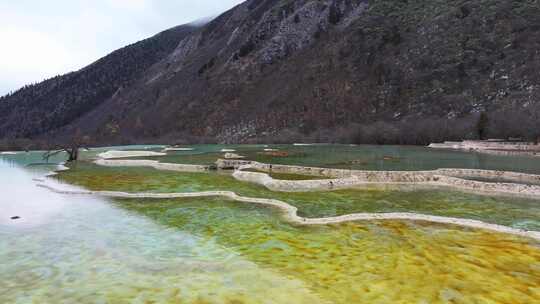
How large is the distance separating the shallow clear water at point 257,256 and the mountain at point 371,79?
6460 centimetres

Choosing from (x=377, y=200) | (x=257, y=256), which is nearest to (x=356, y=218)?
(x=377, y=200)

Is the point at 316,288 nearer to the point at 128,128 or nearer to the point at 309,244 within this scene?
the point at 309,244

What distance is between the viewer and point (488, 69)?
11044cm

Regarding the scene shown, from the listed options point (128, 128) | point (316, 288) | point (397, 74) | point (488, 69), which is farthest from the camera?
point (128, 128)

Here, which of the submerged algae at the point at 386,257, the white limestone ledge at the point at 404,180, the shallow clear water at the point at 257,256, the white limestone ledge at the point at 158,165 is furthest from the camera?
the white limestone ledge at the point at 158,165

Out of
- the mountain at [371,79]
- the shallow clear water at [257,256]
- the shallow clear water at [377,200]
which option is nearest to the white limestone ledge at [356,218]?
the shallow clear water at [257,256]

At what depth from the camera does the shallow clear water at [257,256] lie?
32.6 feet

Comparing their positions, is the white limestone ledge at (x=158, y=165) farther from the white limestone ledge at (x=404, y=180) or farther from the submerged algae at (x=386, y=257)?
the submerged algae at (x=386, y=257)

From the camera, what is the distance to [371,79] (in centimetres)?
14300

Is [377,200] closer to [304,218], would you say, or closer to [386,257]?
[304,218]

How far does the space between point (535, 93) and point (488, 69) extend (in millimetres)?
23242

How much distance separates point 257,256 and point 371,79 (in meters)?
140

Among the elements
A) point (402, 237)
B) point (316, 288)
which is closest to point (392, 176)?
point (402, 237)

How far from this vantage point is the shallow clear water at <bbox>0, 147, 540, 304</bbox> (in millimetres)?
9922
